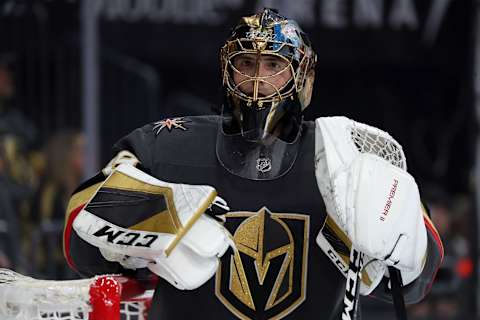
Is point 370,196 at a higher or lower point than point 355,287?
higher

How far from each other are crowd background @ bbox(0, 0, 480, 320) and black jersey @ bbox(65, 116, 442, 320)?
2.73 metres

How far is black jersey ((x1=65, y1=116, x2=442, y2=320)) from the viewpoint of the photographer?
3.29 metres

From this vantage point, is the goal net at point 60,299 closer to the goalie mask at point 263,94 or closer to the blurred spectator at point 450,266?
the goalie mask at point 263,94

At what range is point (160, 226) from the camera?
290cm

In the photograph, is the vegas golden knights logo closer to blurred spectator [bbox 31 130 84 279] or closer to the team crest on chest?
the team crest on chest

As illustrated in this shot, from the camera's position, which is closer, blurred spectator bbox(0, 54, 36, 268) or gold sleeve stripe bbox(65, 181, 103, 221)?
gold sleeve stripe bbox(65, 181, 103, 221)

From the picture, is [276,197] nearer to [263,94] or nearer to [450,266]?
[263,94]

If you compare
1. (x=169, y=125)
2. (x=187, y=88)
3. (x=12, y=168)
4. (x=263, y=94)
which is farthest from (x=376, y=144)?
(x=187, y=88)

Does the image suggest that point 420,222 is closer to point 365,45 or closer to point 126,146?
point 126,146

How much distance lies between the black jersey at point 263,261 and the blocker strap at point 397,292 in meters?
Answer: 0.16

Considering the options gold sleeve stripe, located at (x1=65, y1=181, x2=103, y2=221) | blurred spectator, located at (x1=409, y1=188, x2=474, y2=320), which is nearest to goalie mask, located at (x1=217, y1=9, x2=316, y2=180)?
gold sleeve stripe, located at (x1=65, y1=181, x2=103, y2=221)

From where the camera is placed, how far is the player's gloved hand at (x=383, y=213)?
9.92ft

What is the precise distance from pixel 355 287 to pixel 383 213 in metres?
0.22

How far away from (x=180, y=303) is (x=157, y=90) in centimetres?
346
